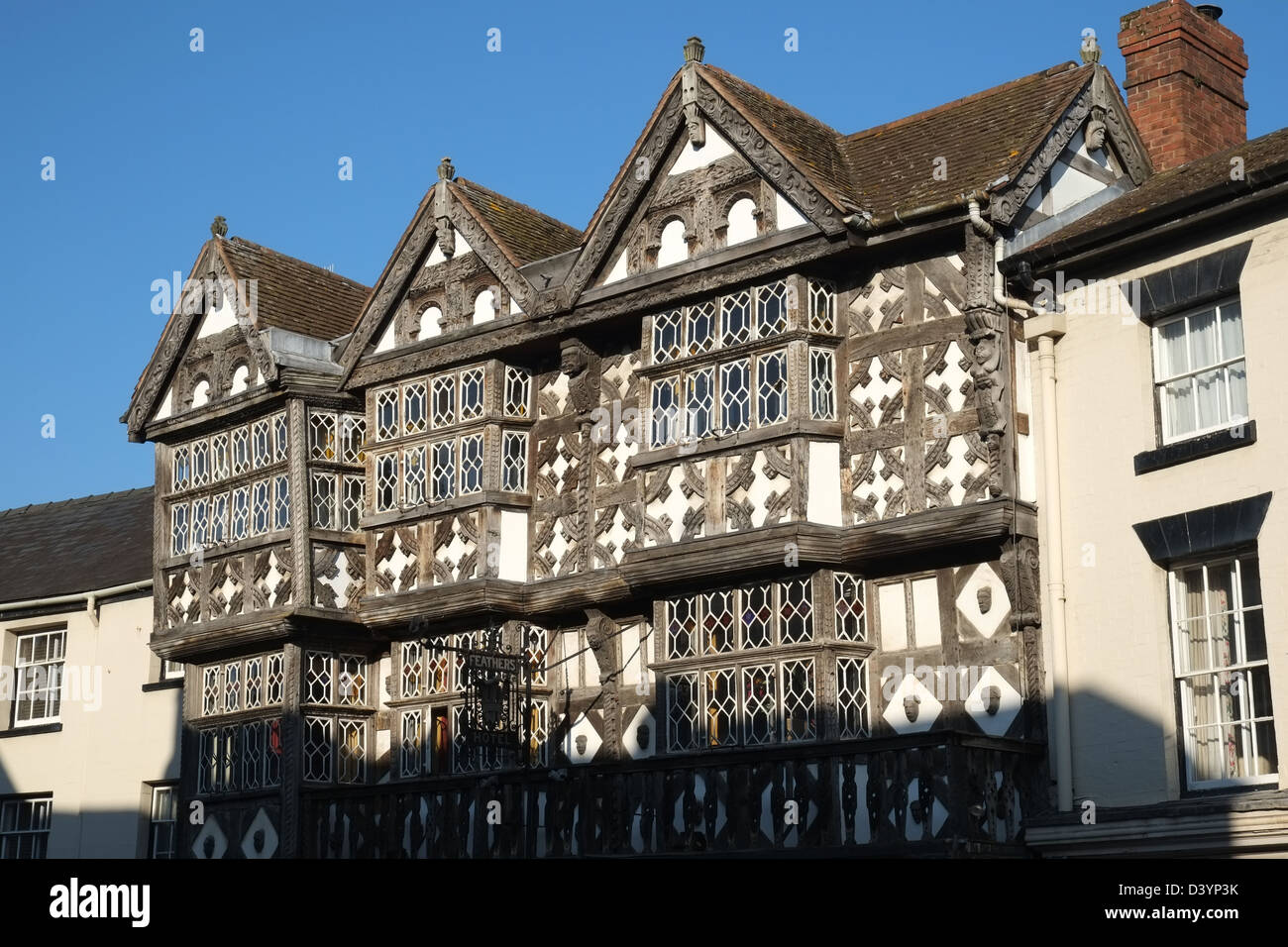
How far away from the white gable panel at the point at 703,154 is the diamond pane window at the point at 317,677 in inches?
271

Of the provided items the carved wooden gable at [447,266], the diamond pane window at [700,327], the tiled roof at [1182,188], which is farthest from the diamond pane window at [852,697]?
the carved wooden gable at [447,266]

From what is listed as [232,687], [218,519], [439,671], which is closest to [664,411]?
[439,671]

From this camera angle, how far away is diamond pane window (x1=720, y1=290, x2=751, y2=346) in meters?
19.0

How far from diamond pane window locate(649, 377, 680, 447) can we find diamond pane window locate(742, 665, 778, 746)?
8.52 feet

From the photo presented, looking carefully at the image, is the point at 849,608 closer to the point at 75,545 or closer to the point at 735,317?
the point at 735,317

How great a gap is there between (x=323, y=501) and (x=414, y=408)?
1621 millimetres

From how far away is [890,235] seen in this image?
18.1 metres

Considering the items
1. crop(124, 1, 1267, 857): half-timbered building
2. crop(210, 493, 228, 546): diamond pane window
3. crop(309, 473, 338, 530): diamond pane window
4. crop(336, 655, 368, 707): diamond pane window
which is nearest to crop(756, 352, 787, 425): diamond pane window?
crop(124, 1, 1267, 857): half-timbered building

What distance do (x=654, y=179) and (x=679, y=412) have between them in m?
2.55

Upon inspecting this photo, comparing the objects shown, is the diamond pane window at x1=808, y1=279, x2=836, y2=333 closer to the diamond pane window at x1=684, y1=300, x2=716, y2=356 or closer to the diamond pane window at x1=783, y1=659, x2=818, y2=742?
the diamond pane window at x1=684, y1=300, x2=716, y2=356

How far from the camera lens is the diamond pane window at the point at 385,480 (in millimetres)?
21875
